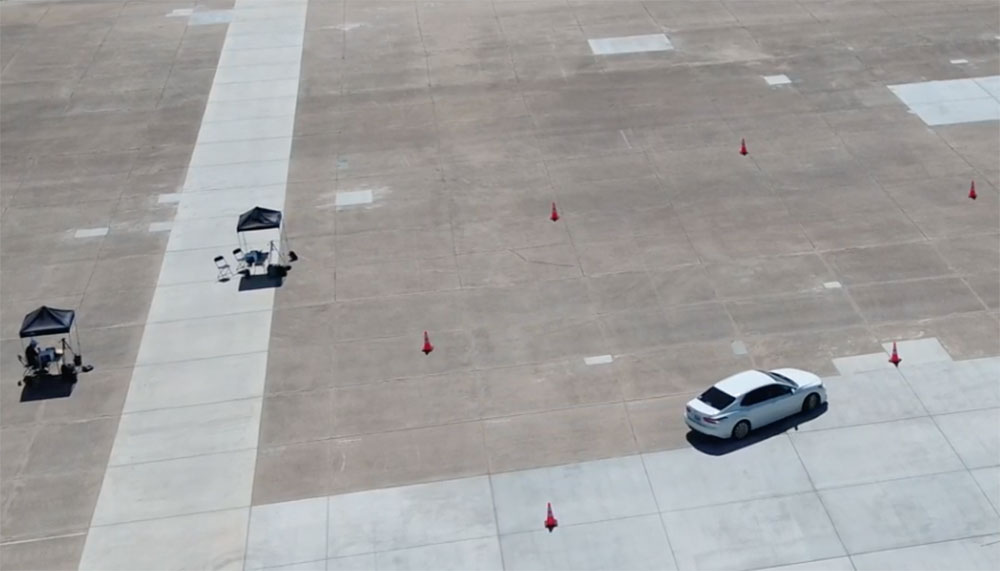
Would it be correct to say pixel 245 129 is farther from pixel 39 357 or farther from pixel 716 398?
pixel 716 398

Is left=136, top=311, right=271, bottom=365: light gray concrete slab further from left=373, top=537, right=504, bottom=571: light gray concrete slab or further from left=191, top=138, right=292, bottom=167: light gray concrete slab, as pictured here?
left=191, top=138, right=292, bottom=167: light gray concrete slab

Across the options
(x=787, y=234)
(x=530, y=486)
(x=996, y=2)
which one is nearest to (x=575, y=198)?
(x=787, y=234)

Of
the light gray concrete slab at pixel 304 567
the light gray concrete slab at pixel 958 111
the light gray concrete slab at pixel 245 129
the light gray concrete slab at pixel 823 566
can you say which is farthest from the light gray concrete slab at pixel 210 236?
the light gray concrete slab at pixel 958 111

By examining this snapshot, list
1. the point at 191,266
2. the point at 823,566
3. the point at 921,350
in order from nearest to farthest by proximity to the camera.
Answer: the point at 823,566, the point at 921,350, the point at 191,266

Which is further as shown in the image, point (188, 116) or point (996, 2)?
point (996, 2)

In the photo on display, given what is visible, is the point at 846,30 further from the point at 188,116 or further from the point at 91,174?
the point at 91,174

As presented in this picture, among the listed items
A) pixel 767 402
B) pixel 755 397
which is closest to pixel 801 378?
pixel 767 402

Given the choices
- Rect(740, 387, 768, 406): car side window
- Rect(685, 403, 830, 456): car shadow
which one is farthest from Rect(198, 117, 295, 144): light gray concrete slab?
Rect(740, 387, 768, 406): car side window
